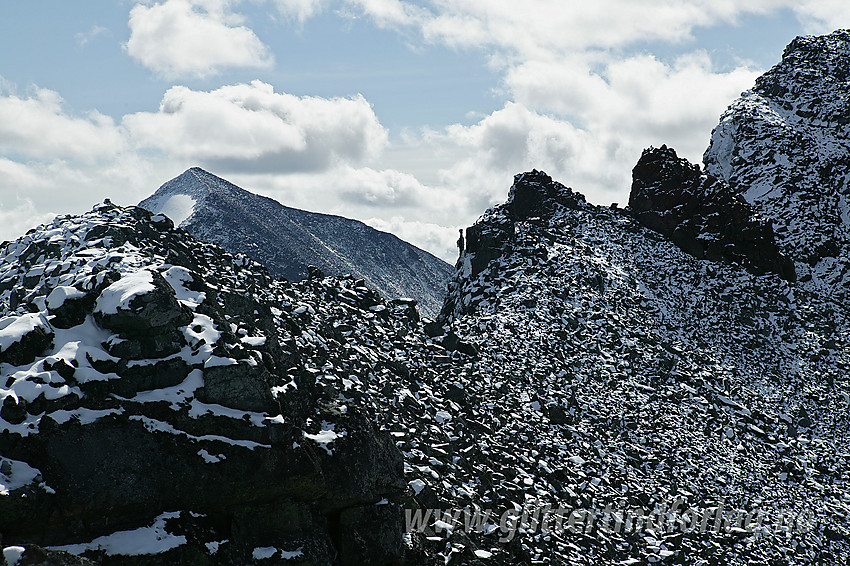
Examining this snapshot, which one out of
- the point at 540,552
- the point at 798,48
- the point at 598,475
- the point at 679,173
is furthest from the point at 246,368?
the point at 798,48

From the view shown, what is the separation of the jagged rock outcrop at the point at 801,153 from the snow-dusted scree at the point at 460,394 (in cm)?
62

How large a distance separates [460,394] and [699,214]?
1305 inches

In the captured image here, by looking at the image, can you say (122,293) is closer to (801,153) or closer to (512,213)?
(512,213)

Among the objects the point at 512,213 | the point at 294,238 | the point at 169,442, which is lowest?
the point at 169,442

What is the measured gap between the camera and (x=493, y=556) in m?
21.8

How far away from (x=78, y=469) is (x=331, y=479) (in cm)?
623

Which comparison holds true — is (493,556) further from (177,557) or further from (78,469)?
(78,469)

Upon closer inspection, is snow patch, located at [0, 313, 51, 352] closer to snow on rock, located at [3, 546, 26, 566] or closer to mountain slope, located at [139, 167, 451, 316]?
snow on rock, located at [3, 546, 26, 566]

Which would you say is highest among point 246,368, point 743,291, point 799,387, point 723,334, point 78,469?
point 743,291

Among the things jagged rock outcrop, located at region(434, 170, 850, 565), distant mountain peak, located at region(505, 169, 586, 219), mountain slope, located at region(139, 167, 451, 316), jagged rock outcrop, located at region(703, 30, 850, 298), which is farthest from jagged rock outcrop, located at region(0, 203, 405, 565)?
mountain slope, located at region(139, 167, 451, 316)

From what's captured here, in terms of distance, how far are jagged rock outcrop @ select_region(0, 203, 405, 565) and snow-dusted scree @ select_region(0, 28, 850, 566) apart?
0.18ft

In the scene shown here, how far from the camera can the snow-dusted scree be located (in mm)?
15688

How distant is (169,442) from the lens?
16.0 meters

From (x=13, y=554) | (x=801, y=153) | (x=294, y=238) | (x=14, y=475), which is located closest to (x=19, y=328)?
(x=14, y=475)
